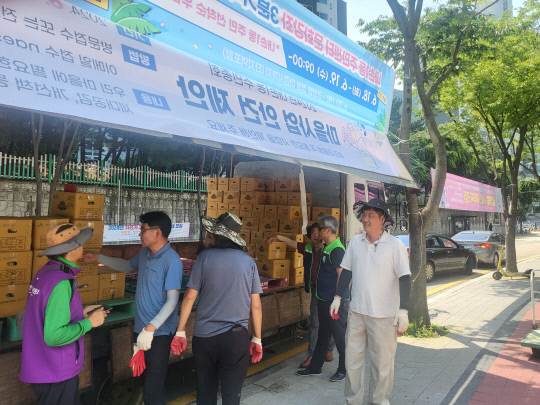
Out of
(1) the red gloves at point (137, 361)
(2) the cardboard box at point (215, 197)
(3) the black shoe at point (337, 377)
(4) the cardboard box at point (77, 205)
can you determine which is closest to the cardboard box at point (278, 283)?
(3) the black shoe at point (337, 377)

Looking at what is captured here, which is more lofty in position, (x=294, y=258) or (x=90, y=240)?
(x=90, y=240)

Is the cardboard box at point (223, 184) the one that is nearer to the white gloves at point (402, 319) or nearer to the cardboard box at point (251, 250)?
the cardboard box at point (251, 250)

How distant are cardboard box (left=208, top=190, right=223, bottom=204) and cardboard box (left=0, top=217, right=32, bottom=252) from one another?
3.73m

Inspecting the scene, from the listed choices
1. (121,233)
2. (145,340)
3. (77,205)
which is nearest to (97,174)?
(121,233)

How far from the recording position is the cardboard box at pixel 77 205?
376 centimetres

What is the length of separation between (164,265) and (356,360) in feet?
6.77

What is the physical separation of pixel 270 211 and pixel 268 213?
0.18 ft

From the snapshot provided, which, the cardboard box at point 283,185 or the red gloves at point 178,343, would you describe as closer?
the red gloves at point 178,343

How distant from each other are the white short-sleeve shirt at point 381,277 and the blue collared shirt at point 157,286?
172 cm

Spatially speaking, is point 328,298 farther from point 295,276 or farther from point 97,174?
point 97,174

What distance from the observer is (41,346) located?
2492 millimetres

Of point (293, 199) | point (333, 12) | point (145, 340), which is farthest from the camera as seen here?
point (333, 12)

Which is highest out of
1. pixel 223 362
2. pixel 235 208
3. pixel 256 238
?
pixel 235 208

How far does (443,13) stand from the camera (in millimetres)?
7457
